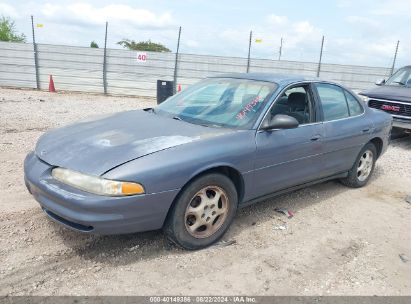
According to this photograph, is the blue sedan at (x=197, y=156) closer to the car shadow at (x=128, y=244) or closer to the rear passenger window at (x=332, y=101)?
the rear passenger window at (x=332, y=101)

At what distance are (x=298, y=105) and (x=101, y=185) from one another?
8.53 feet

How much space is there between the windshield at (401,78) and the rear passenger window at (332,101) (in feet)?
15.5

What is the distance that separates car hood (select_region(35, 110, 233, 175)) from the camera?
3.19 m

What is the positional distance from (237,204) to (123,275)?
1312mm

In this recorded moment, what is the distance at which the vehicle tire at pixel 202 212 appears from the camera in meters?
3.37

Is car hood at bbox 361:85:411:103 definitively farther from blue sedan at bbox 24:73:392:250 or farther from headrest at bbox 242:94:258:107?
headrest at bbox 242:94:258:107

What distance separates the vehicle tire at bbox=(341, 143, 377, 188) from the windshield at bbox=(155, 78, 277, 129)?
1965mm

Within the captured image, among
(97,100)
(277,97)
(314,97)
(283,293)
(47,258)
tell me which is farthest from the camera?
(97,100)

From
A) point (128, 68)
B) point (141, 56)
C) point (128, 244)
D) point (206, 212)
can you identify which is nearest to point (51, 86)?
point (128, 68)

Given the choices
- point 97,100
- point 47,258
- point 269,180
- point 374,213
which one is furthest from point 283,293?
point 97,100

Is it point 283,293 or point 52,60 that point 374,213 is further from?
point 52,60

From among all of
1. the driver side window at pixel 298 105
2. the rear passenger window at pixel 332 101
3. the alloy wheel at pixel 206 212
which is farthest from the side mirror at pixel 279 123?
the rear passenger window at pixel 332 101

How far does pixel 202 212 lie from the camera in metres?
3.56

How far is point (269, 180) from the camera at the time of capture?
13.3 ft
